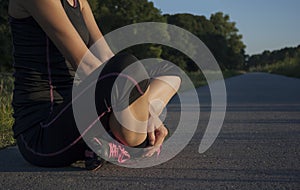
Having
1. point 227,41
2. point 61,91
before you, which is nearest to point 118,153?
point 61,91

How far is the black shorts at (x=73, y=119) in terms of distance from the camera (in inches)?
91.7

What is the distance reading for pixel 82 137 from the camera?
243 centimetres

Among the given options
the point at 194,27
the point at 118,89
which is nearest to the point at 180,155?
the point at 118,89

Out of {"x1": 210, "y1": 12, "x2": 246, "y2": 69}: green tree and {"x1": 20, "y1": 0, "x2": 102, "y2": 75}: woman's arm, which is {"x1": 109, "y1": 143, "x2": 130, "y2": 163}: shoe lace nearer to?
{"x1": 20, "y1": 0, "x2": 102, "y2": 75}: woman's arm

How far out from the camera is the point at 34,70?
2574 mm

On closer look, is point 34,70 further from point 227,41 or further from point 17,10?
point 227,41

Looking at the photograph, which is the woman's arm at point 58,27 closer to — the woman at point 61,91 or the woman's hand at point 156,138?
the woman at point 61,91

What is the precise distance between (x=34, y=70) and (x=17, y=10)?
1.18ft

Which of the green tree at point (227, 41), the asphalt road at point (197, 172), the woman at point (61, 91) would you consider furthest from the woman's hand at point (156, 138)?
the green tree at point (227, 41)

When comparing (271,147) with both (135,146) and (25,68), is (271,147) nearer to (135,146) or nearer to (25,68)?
(135,146)

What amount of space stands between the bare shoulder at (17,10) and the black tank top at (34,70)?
1.2 inches

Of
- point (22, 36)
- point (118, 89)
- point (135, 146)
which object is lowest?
point (135, 146)

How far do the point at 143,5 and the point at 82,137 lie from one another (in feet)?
139

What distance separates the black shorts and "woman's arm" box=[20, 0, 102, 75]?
155 millimetres
